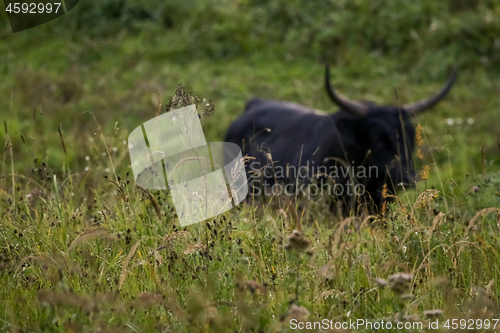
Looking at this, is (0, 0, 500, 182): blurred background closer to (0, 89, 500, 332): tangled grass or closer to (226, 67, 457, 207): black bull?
(226, 67, 457, 207): black bull

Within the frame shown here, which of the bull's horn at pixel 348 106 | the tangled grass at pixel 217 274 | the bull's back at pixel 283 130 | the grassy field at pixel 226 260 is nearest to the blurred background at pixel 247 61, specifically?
the bull's back at pixel 283 130

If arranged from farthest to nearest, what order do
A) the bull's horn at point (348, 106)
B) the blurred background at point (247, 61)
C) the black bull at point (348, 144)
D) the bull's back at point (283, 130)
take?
the blurred background at point (247, 61)
the bull's back at point (283, 130)
the bull's horn at point (348, 106)
the black bull at point (348, 144)

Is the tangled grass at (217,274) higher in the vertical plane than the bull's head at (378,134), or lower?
higher

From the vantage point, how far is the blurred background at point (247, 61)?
770cm

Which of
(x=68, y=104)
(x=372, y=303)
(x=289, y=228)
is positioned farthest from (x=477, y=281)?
(x=68, y=104)

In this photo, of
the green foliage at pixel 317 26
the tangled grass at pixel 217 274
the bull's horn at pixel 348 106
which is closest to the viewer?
the tangled grass at pixel 217 274

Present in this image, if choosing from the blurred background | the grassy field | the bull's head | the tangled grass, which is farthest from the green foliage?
the tangled grass

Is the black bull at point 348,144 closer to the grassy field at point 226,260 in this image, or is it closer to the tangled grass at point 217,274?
the grassy field at point 226,260

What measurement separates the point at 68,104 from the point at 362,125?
18.9 feet

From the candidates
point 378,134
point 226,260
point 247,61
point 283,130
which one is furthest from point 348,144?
point 247,61

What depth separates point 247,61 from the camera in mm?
10227

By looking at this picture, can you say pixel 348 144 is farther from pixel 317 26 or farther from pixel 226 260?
pixel 317 26

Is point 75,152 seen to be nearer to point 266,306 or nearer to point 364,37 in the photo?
point 266,306

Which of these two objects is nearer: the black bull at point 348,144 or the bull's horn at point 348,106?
the black bull at point 348,144
